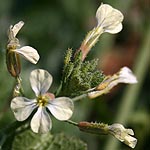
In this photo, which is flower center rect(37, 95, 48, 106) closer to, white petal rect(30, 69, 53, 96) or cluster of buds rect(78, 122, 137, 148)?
white petal rect(30, 69, 53, 96)

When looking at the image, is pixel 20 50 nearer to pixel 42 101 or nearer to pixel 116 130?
pixel 42 101

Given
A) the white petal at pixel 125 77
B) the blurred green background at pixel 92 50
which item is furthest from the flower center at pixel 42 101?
the blurred green background at pixel 92 50

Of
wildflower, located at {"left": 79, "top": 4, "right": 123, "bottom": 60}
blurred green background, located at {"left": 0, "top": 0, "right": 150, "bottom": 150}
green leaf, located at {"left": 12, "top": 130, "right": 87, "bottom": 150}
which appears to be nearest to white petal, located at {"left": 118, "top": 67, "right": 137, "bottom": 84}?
wildflower, located at {"left": 79, "top": 4, "right": 123, "bottom": 60}

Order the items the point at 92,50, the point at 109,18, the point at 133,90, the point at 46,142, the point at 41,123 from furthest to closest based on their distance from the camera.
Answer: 1. the point at 92,50
2. the point at 133,90
3. the point at 46,142
4. the point at 109,18
5. the point at 41,123

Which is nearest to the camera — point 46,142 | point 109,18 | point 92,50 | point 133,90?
point 109,18

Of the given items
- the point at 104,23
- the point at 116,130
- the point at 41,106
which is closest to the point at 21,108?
the point at 41,106

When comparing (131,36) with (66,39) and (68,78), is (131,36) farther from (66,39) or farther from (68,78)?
(68,78)

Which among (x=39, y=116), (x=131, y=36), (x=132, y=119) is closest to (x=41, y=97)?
(x=39, y=116)
